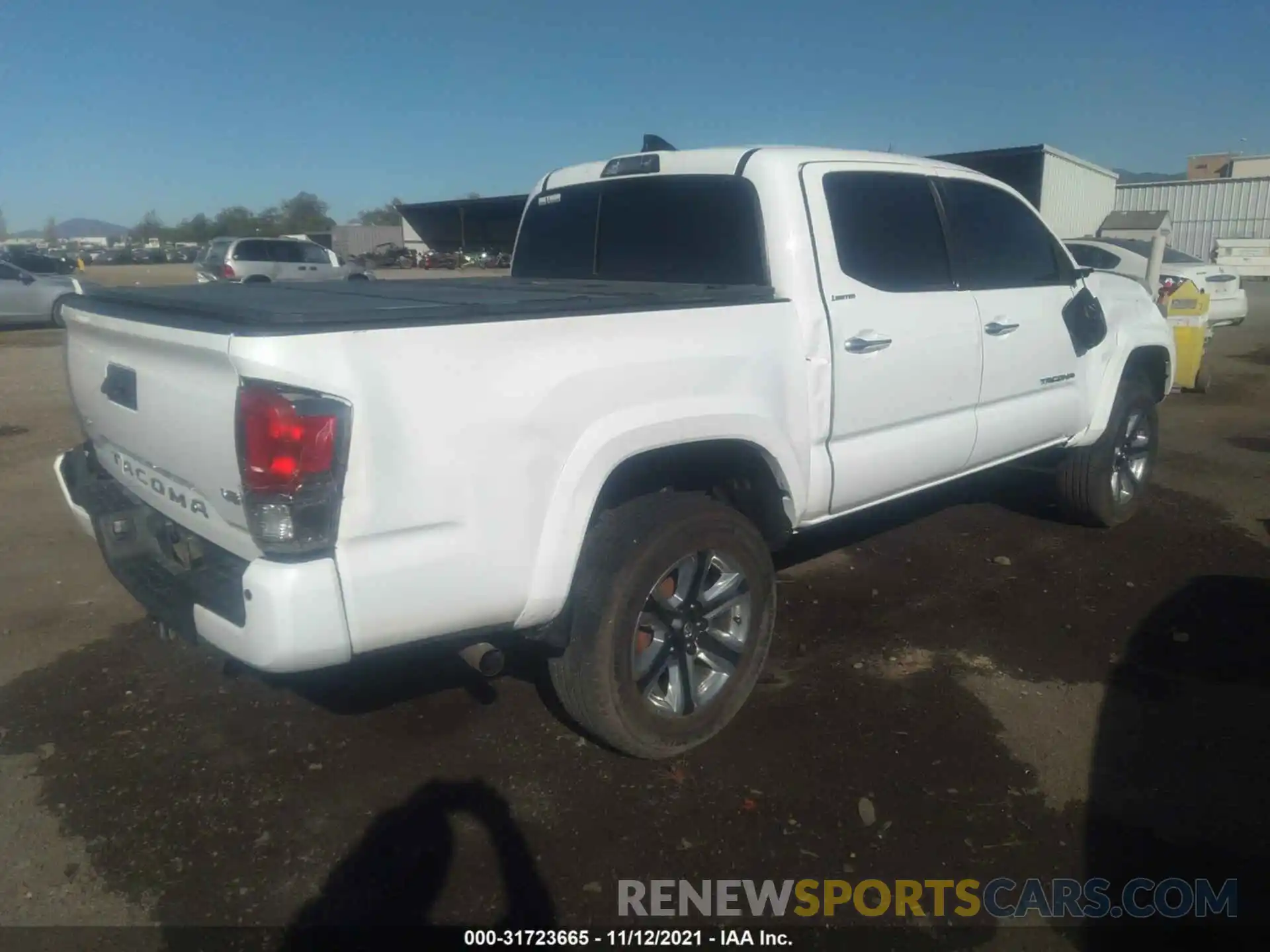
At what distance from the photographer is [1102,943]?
101 inches

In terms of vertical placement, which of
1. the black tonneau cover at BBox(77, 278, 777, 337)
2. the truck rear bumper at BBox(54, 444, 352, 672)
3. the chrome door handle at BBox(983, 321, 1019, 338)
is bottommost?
the truck rear bumper at BBox(54, 444, 352, 672)

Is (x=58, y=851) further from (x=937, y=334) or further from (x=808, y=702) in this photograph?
(x=937, y=334)

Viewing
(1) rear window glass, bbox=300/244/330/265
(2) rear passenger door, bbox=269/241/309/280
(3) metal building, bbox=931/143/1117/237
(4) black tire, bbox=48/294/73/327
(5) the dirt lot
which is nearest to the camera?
(5) the dirt lot

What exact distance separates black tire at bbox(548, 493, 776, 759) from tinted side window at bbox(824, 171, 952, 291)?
118 cm

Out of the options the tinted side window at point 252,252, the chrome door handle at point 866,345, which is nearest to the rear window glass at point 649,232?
the chrome door handle at point 866,345

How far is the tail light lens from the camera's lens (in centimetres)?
233

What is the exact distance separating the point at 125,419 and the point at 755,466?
6.85 ft

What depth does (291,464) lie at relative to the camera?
2352 millimetres

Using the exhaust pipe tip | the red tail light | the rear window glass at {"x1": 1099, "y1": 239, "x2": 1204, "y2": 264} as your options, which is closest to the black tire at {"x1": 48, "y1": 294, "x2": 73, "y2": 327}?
the red tail light

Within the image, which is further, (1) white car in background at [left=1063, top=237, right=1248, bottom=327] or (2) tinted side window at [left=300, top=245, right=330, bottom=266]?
(2) tinted side window at [left=300, top=245, right=330, bottom=266]

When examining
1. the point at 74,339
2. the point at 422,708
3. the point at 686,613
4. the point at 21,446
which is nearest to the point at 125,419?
the point at 74,339

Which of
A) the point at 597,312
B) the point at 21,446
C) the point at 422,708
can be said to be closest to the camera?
the point at 597,312

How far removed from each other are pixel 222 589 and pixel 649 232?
2.44 m

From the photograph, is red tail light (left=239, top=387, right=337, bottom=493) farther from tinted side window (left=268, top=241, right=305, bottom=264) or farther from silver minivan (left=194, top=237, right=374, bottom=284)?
tinted side window (left=268, top=241, right=305, bottom=264)
